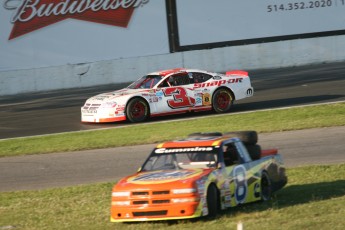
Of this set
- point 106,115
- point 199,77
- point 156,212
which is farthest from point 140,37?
point 156,212

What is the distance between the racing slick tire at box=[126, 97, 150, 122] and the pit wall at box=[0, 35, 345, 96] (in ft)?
39.9

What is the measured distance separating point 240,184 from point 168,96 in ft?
37.4

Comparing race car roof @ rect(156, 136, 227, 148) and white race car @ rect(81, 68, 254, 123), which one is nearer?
race car roof @ rect(156, 136, 227, 148)

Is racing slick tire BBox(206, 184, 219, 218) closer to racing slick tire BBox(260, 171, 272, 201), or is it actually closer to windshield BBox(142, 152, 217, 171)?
windshield BBox(142, 152, 217, 171)

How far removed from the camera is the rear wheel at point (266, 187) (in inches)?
450

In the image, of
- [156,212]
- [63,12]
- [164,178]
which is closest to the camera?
[156,212]

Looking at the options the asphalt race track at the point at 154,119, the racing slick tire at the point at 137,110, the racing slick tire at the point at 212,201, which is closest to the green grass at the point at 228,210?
the racing slick tire at the point at 212,201

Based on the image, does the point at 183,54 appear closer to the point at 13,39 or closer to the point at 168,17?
the point at 168,17

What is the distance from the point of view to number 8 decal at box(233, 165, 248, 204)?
1077cm

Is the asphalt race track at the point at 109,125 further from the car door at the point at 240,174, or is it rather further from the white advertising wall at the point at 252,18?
the car door at the point at 240,174

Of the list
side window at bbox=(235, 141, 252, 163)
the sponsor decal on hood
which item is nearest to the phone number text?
side window at bbox=(235, 141, 252, 163)

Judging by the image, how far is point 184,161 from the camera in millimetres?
10867

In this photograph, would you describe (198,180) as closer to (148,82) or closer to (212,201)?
(212,201)

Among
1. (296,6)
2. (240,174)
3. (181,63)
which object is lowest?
(240,174)
